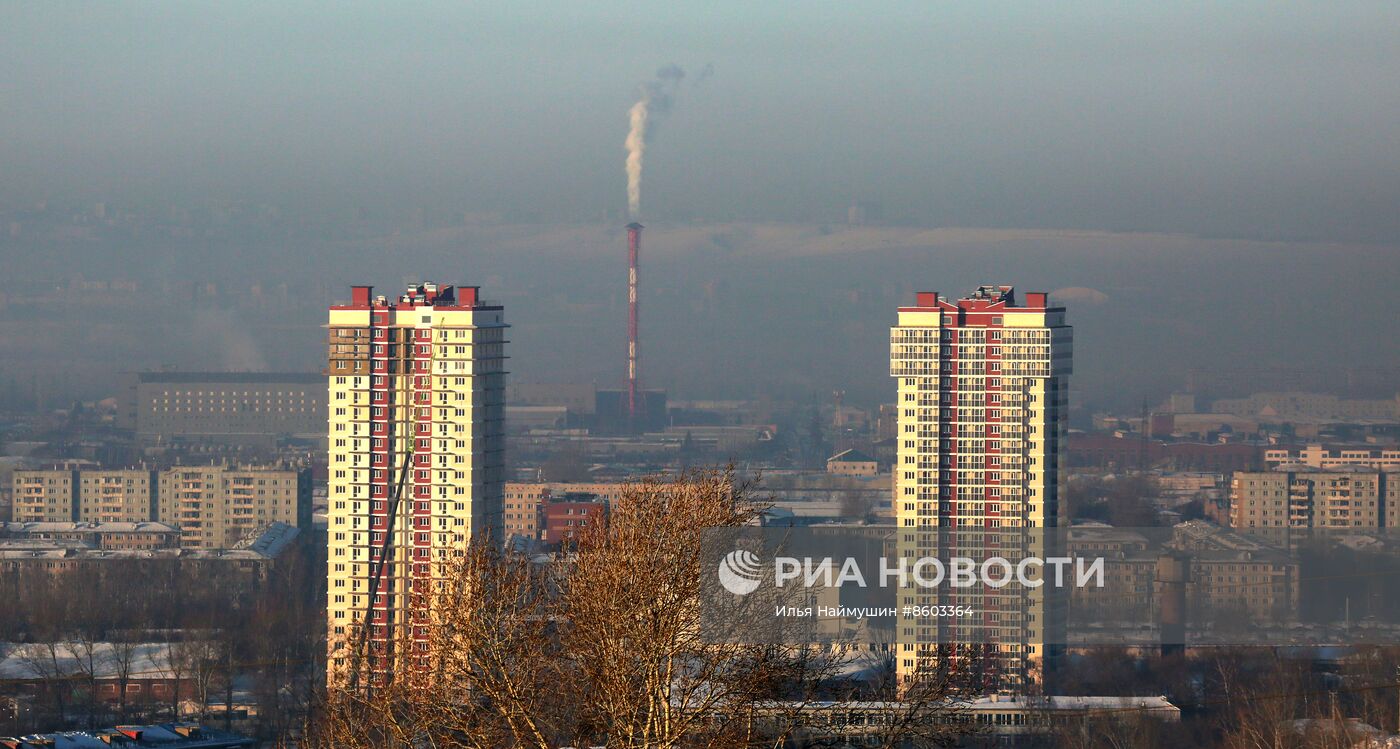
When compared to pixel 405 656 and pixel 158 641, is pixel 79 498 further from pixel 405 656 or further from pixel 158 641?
pixel 405 656

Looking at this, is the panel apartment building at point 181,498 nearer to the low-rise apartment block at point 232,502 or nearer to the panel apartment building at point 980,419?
the low-rise apartment block at point 232,502

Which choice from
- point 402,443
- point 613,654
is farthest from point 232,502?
point 613,654

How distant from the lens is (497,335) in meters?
17.5

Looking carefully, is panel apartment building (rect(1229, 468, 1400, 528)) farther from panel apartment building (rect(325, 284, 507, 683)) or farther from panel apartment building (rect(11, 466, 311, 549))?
panel apartment building (rect(11, 466, 311, 549))

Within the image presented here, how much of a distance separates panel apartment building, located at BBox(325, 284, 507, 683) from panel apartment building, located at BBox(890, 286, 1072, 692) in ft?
12.4

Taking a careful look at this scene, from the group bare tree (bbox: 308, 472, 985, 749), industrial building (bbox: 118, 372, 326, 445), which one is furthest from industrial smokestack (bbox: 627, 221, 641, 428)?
bare tree (bbox: 308, 472, 985, 749)

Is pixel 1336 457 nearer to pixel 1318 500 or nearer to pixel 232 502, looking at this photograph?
pixel 1318 500

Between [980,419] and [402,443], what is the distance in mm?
5153

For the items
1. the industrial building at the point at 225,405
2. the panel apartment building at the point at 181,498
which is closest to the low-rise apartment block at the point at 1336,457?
the panel apartment building at the point at 181,498

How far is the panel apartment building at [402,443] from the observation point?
16.5 metres

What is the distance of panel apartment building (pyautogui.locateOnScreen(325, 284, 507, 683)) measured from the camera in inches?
649

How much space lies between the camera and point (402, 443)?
16.7 m

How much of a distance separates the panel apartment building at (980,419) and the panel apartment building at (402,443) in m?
3.78

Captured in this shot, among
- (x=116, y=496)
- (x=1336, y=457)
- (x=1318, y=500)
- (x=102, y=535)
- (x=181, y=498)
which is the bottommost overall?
(x=102, y=535)
